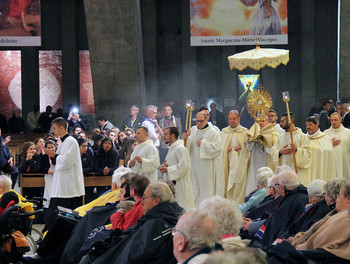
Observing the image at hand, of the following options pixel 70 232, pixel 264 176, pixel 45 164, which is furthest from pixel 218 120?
pixel 70 232

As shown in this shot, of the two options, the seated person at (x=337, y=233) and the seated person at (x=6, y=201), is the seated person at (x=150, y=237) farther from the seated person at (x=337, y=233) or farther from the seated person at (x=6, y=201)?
the seated person at (x=6, y=201)

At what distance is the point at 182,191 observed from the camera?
11438 mm

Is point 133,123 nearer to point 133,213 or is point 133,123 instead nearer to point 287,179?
point 287,179

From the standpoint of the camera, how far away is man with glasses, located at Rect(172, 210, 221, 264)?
13.1 ft

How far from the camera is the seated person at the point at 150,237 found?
5.76 m

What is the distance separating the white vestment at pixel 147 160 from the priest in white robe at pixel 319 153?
2.68 metres

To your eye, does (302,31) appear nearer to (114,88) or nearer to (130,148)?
(114,88)

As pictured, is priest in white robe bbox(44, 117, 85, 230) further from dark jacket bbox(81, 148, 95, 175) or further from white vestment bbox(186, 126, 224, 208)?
white vestment bbox(186, 126, 224, 208)

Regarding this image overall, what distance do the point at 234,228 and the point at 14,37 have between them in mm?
14582

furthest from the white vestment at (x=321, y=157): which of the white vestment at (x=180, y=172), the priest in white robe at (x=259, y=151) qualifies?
the white vestment at (x=180, y=172)

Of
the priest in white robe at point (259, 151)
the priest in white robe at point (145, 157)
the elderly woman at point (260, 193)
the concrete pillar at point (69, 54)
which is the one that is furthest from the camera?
the concrete pillar at point (69, 54)

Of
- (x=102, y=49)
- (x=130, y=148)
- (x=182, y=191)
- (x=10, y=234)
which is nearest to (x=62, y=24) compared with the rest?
(x=102, y=49)

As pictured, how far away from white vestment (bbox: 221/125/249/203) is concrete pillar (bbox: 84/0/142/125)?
6844 millimetres

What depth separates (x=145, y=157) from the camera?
436 inches
